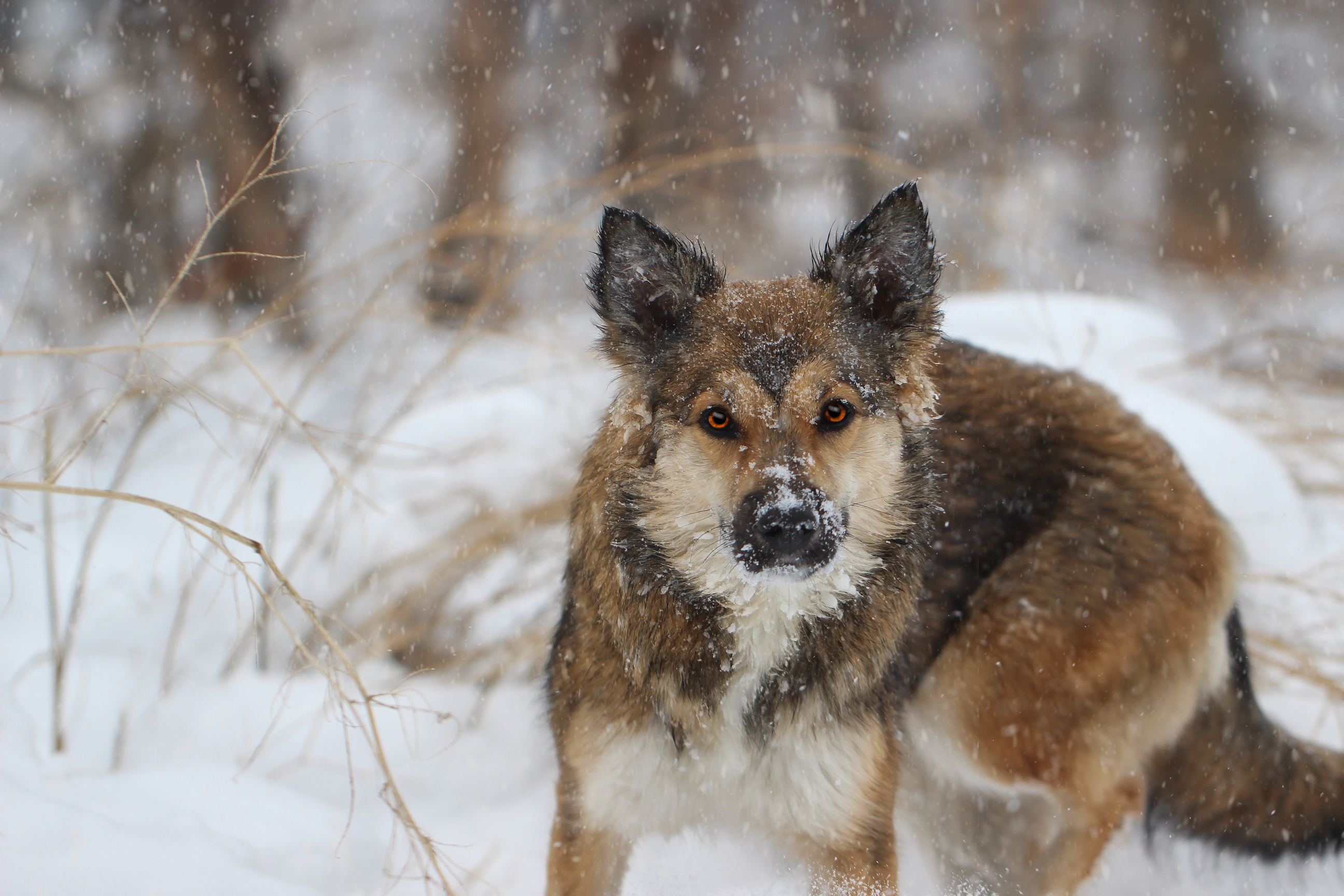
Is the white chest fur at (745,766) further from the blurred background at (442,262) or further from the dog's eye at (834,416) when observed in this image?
the blurred background at (442,262)

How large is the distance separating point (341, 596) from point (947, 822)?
2.74m

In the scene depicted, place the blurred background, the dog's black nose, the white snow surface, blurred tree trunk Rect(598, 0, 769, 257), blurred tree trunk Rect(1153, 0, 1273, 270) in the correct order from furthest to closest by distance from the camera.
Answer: blurred tree trunk Rect(1153, 0, 1273, 270), blurred tree trunk Rect(598, 0, 769, 257), the blurred background, the white snow surface, the dog's black nose

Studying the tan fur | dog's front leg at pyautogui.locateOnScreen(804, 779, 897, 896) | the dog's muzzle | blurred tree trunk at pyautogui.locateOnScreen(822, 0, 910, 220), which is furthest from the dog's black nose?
blurred tree trunk at pyautogui.locateOnScreen(822, 0, 910, 220)

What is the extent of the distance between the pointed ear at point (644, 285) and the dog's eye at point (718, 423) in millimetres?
267

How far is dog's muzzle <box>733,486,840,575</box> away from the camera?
1.98 metres

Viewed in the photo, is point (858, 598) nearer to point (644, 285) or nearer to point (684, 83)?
point (644, 285)

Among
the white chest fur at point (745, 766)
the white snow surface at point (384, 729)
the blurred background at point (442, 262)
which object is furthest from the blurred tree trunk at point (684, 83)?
the white chest fur at point (745, 766)

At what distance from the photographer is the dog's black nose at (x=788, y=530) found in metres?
1.97

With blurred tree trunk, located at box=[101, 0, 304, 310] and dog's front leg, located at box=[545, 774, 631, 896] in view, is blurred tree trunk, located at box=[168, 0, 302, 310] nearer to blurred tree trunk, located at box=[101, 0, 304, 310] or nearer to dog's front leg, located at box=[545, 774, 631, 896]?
blurred tree trunk, located at box=[101, 0, 304, 310]

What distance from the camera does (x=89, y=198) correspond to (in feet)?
21.3

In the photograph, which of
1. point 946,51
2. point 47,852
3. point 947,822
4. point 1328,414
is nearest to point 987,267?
point 1328,414

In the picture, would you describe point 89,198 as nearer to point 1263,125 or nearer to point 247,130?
point 247,130

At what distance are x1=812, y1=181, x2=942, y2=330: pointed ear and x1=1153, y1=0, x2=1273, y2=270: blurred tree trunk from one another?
831 centimetres

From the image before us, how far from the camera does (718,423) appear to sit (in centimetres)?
220
